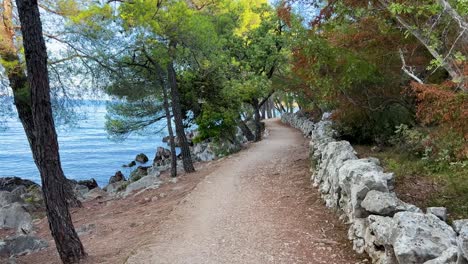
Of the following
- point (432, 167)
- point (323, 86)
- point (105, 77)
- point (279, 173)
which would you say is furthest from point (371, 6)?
point (105, 77)

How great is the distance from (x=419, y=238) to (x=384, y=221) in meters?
0.75

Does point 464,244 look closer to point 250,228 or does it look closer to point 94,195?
point 250,228

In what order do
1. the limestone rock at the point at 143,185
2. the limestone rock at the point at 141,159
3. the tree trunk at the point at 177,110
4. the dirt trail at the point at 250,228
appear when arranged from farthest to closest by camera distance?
the limestone rock at the point at 141,159 < the limestone rock at the point at 143,185 < the tree trunk at the point at 177,110 < the dirt trail at the point at 250,228

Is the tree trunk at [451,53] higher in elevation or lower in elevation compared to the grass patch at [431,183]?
higher

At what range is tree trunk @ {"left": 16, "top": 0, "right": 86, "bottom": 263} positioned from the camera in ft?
18.4

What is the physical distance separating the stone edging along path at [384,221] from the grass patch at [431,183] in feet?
2.09

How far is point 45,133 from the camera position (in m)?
5.80

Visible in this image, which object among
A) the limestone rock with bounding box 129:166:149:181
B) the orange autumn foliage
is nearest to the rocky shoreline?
the limestone rock with bounding box 129:166:149:181

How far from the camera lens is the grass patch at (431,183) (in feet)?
18.9

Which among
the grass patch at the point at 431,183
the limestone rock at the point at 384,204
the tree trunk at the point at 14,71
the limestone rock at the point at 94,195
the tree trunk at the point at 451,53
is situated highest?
the tree trunk at the point at 14,71

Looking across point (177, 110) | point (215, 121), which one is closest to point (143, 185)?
point (177, 110)

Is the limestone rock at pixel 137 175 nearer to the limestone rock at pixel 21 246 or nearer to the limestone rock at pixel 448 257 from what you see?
the limestone rock at pixel 21 246

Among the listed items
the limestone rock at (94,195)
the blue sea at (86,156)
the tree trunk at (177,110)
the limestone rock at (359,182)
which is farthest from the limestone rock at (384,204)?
the blue sea at (86,156)

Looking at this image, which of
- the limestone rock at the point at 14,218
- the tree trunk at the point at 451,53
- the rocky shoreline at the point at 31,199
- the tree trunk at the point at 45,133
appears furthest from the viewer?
the limestone rock at the point at 14,218
